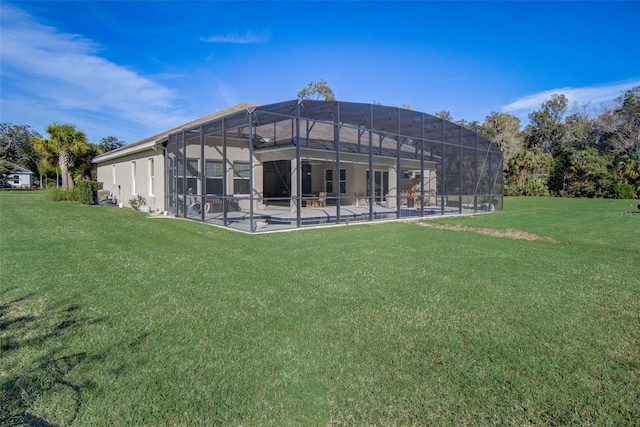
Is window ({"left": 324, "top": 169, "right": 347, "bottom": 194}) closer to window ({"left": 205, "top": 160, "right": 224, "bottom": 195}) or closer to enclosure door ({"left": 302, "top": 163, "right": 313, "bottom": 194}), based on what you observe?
enclosure door ({"left": 302, "top": 163, "right": 313, "bottom": 194})

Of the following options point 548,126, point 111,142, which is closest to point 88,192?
point 111,142

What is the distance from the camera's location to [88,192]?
63.7 ft

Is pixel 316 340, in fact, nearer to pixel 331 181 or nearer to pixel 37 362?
pixel 37 362

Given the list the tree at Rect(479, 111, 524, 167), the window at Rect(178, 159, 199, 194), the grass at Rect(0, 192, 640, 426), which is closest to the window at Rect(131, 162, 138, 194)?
the window at Rect(178, 159, 199, 194)

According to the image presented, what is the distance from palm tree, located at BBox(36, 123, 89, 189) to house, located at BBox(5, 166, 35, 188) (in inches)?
1540

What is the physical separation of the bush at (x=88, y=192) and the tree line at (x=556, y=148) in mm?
6146

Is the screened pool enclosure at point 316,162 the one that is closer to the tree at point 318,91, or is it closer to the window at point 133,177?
the window at point 133,177

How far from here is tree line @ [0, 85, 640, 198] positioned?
25.4 m

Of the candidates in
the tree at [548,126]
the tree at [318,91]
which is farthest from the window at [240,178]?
the tree at [548,126]

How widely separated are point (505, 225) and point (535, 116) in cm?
3715

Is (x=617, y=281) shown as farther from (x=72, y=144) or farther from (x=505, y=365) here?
(x=72, y=144)

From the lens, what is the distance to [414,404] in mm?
2266

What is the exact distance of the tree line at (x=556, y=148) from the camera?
83.4ft

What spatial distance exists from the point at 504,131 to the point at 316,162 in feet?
105
